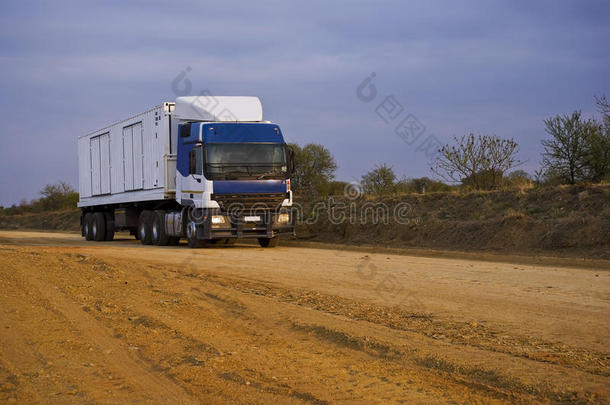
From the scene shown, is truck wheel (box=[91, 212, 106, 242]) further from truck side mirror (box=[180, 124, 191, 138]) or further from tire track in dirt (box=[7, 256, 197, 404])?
tire track in dirt (box=[7, 256, 197, 404])

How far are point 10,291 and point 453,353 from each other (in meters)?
6.41

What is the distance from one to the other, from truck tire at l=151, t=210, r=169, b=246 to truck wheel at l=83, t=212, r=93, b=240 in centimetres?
760

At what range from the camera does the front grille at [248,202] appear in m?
20.2

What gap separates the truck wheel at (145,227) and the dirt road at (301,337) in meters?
11.9

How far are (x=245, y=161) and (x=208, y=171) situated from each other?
123 cm

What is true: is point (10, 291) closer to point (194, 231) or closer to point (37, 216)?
point (194, 231)

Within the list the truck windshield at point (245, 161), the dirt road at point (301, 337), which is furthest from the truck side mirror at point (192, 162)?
the dirt road at point (301, 337)

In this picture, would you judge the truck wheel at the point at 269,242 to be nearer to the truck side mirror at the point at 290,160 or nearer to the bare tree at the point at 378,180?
the truck side mirror at the point at 290,160

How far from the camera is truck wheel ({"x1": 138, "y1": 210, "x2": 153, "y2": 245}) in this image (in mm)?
24891

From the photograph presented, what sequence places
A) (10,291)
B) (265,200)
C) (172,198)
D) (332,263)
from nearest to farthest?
(10,291) < (332,263) < (265,200) < (172,198)

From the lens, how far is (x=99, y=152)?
93.7 ft

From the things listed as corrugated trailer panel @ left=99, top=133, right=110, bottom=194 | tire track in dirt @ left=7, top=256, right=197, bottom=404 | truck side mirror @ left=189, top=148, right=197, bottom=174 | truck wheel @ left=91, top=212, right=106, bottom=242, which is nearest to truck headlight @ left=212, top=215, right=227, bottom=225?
truck side mirror @ left=189, top=148, right=197, bottom=174

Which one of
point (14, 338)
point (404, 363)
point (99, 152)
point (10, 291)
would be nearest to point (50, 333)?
Answer: point (14, 338)

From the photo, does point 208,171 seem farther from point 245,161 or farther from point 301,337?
point 301,337
